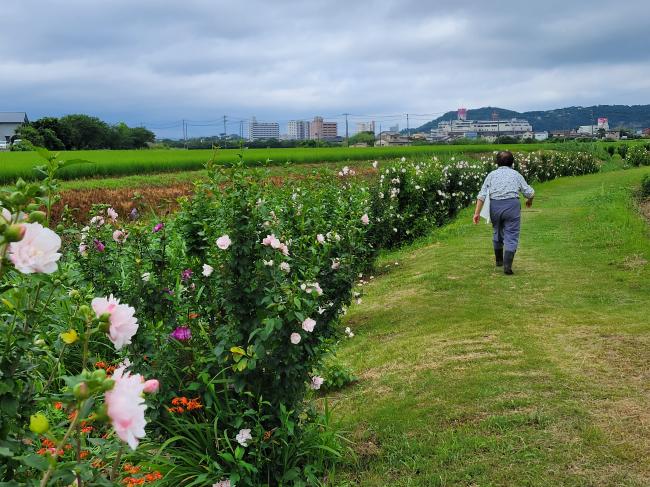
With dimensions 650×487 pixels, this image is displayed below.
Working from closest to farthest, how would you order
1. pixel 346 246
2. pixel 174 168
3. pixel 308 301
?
pixel 308 301
pixel 346 246
pixel 174 168

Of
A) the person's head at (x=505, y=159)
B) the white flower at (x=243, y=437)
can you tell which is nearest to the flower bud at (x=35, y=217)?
the white flower at (x=243, y=437)

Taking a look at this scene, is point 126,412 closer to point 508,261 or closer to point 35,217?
point 35,217

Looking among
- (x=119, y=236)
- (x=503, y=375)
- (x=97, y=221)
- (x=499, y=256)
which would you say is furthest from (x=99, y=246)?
(x=499, y=256)

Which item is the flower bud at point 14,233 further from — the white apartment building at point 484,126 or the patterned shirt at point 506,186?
the white apartment building at point 484,126

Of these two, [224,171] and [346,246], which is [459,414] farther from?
[224,171]

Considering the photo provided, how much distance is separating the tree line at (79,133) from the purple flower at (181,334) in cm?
3891

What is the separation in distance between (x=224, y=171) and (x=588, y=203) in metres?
14.1

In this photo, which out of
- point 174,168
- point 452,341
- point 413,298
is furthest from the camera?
point 174,168

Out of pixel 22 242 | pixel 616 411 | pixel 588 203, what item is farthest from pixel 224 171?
pixel 588 203

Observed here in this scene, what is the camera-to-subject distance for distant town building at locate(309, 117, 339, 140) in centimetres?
8344

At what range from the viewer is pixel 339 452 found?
3.53m

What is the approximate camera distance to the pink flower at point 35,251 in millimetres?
1410

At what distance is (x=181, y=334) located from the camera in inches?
142

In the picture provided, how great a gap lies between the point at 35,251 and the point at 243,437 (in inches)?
79.5
